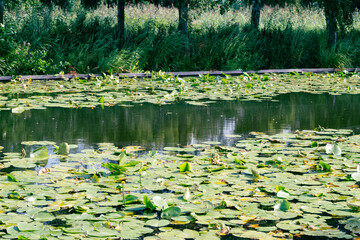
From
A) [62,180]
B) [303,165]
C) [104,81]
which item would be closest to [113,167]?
[62,180]

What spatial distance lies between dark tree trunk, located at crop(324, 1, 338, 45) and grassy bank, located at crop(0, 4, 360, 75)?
8.7 inches

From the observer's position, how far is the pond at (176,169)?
333 centimetres

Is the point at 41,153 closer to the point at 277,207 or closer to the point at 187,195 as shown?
the point at 187,195

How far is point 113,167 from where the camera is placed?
441cm

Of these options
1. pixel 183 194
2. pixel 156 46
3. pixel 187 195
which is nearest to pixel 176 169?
pixel 183 194

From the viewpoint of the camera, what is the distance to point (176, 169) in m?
4.60

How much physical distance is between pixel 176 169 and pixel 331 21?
12.6 m

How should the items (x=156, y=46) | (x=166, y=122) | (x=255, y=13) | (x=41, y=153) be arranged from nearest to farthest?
1. (x=41, y=153)
2. (x=166, y=122)
3. (x=156, y=46)
4. (x=255, y=13)

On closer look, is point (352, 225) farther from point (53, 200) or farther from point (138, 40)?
point (138, 40)

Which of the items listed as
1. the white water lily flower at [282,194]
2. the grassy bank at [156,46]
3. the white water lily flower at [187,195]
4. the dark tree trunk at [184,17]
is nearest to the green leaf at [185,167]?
the white water lily flower at [187,195]

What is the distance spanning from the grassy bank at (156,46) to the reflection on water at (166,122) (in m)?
4.87

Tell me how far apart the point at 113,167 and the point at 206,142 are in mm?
1667

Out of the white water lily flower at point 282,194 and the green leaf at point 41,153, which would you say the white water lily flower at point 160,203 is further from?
the green leaf at point 41,153

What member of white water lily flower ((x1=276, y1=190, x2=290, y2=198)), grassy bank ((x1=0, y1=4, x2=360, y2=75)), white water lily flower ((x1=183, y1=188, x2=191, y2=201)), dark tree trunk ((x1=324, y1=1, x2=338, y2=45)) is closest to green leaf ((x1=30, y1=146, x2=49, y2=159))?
white water lily flower ((x1=183, y1=188, x2=191, y2=201))
